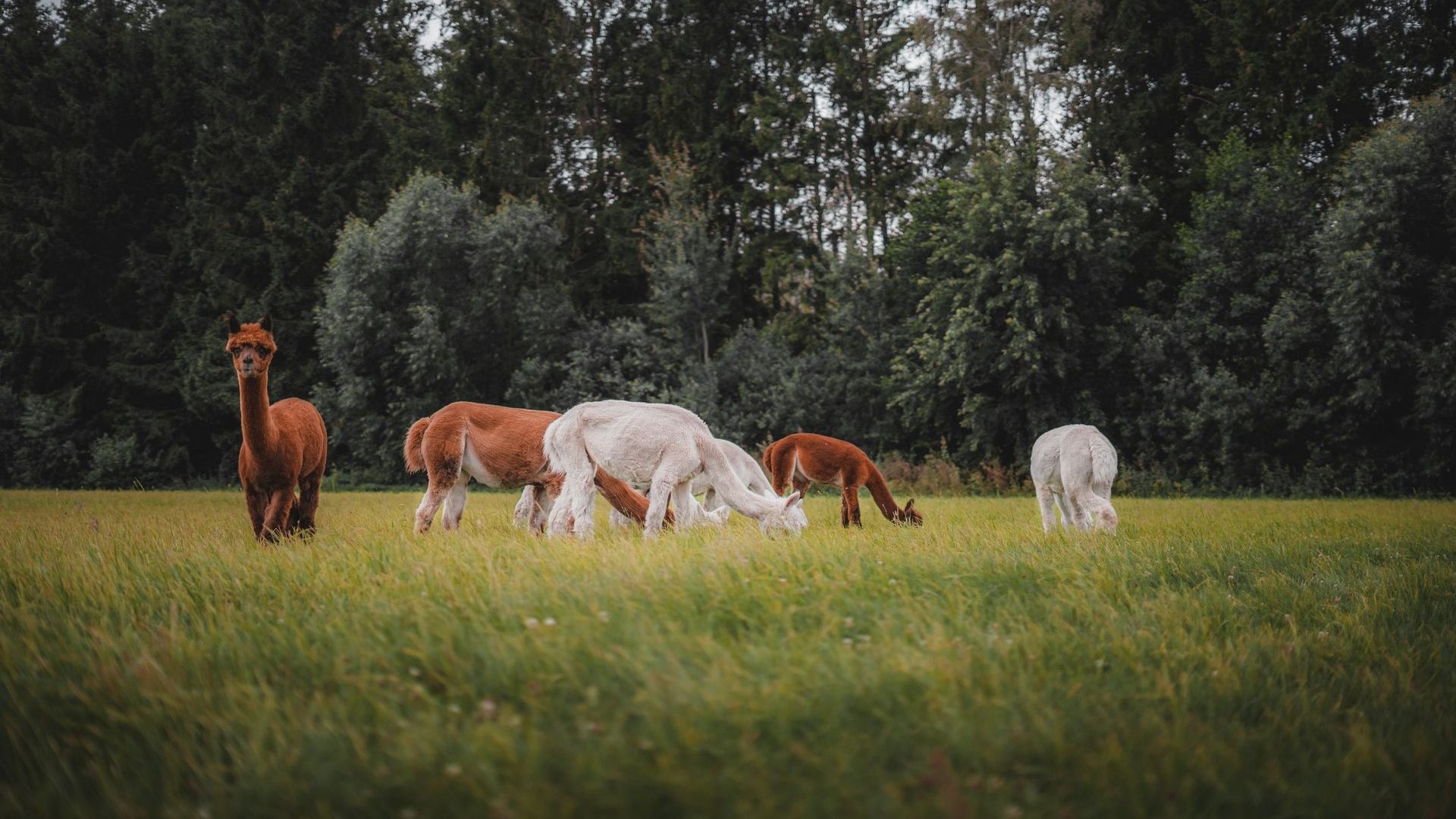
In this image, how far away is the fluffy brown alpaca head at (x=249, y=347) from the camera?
277 inches

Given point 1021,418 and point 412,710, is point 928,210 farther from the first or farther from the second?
point 412,710

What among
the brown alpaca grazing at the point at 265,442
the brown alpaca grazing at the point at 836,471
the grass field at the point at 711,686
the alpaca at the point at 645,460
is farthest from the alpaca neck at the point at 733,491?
the brown alpaca grazing at the point at 265,442

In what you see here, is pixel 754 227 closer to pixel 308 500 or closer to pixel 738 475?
pixel 738 475

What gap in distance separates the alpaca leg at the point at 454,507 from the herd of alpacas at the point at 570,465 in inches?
0.4

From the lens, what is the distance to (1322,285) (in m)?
20.2

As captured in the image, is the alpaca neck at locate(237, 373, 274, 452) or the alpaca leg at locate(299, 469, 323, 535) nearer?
the alpaca neck at locate(237, 373, 274, 452)

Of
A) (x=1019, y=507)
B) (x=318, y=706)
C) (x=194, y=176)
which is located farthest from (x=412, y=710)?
(x=194, y=176)

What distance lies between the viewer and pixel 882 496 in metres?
10.4

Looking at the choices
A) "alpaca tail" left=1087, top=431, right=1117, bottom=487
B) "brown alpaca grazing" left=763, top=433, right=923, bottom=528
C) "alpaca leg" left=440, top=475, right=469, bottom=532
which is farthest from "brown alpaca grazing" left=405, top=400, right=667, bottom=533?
"alpaca tail" left=1087, top=431, right=1117, bottom=487

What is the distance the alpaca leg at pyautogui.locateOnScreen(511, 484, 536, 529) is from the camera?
9.54 metres

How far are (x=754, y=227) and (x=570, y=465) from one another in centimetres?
2364

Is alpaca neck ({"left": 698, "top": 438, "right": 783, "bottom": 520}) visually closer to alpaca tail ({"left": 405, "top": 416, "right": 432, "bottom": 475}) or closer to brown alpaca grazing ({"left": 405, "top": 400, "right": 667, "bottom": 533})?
brown alpaca grazing ({"left": 405, "top": 400, "right": 667, "bottom": 533})

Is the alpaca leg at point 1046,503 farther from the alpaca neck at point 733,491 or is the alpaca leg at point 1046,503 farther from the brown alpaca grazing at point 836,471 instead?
the alpaca neck at point 733,491

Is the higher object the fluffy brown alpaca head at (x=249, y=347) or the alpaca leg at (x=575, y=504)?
the fluffy brown alpaca head at (x=249, y=347)
